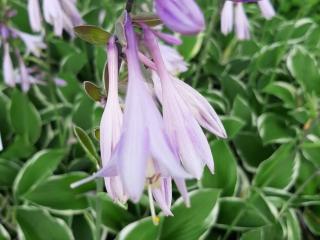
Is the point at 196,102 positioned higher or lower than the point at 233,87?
higher

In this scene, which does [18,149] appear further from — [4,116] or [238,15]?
[238,15]

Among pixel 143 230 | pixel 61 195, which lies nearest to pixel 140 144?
pixel 143 230

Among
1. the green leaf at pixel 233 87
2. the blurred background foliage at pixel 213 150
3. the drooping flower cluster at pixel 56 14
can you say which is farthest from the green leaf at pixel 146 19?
the green leaf at pixel 233 87

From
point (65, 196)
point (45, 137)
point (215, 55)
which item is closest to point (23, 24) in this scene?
point (45, 137)

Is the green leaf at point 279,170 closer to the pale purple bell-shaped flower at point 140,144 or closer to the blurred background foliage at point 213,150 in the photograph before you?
the blurred background foliage at point 213,150

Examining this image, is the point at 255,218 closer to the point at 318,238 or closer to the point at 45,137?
the point at 318,238

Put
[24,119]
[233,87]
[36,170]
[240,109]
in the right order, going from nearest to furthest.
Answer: [36,170]
[24,119]
[240,109]
[233,87]

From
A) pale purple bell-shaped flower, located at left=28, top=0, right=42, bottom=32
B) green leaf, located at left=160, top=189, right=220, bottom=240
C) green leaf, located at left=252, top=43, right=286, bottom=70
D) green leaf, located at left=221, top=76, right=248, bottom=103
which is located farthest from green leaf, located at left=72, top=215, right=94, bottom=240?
green leaf, located at left=252, top=43, right=286, bottom=70
